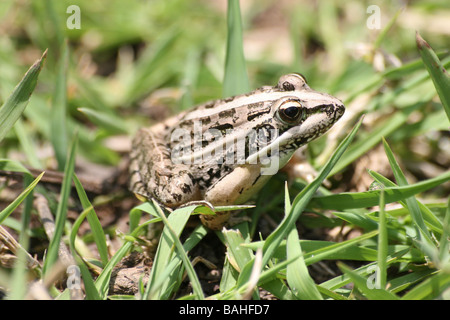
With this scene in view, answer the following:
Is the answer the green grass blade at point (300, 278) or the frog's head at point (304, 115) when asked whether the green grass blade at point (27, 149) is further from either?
the green grass blade at point (300, 278)

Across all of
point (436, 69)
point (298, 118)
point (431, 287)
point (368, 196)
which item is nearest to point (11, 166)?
point (298, 118)

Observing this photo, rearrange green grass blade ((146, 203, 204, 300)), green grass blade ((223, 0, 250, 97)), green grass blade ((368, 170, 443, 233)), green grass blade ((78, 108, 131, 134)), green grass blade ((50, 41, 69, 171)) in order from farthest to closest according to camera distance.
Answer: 1. green grass blade ((78, 108, 131, 134))
2. green grass blade ((50, 41, 69, 171))
3. green grass blade ((223, 0, 250, 97))
4. green grass blade ((368, 170, 443, 233))
5. green grass blade ((146, 203, 204, 300))

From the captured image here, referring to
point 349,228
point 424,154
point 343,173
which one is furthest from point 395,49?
point 349,228

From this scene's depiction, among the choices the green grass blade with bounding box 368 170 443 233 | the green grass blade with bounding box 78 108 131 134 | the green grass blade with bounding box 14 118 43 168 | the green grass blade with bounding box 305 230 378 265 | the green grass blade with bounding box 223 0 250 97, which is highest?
the green grass blade with bounding box 223 0 250 97

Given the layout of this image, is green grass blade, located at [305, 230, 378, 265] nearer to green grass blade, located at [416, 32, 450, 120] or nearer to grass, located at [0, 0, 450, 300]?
grass, located at [0, 0, 450, 300]

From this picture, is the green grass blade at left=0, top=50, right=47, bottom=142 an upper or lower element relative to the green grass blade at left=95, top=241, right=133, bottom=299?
upper

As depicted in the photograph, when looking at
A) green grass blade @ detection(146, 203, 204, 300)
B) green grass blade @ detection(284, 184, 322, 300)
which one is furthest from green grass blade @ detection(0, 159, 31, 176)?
green grass blade @ detection(284, 184, 322, 300)

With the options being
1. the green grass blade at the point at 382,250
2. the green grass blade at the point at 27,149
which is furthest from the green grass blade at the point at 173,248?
the green grass blade at the point at 27,149
